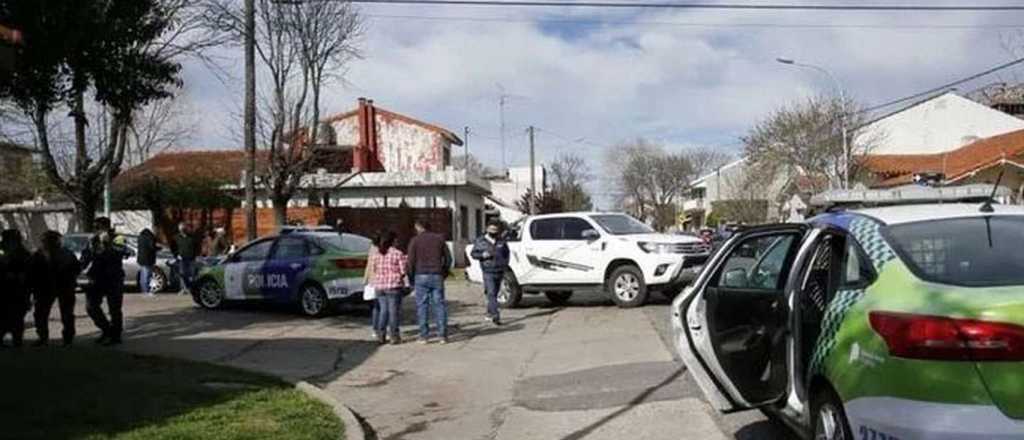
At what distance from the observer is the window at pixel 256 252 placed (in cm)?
1922

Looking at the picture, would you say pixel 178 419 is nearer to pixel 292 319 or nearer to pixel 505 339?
pixel 505 339

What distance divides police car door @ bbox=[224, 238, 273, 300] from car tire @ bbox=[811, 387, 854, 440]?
47.8 feet

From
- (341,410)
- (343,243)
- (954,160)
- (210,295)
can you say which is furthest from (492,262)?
(954,160)

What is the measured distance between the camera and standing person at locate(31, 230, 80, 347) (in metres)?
13.6

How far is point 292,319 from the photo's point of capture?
18.1 m

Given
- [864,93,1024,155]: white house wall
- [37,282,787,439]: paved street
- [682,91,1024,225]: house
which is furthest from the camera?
[864,93,1024,155]: white house wall

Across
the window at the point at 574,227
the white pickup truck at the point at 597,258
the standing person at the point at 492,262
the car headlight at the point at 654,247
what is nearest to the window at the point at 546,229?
the white pickup truck at the point at 597,258

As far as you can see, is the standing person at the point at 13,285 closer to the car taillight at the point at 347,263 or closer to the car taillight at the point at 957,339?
the car taillight at the point at 347,263

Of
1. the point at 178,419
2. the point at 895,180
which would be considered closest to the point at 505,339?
the point at 178,419

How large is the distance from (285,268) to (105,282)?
15.6 ft

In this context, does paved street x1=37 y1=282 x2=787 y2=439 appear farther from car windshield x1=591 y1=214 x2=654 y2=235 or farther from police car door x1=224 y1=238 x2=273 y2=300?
car windshield x1=591 y1=214 x2=654 y2=235

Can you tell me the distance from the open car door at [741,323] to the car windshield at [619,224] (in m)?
11.9

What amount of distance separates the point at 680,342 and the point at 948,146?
58.5 metres

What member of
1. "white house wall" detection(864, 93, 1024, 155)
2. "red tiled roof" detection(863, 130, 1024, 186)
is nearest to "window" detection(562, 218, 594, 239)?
"red tiled roof" detection(863, 130, 1024, 186)
